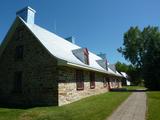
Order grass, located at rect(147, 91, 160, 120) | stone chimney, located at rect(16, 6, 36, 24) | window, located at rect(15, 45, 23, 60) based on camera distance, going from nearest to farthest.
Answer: grass, located at rect(147, 91, 160, 120)
window, located at rect(15, 45, 23, 60)
stone chimney, located at rect(16, 6, 36, 24)

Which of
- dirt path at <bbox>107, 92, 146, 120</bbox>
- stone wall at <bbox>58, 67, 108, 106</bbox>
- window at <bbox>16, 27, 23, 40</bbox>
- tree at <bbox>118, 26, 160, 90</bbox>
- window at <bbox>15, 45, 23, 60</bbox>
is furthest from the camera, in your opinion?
tree at <bbox>118, 26, 160, 90</bbox>

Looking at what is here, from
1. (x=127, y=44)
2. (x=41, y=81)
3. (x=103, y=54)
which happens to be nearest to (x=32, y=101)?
(x=41, y=81)

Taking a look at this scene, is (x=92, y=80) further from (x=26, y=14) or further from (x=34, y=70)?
(x=26, y=14)

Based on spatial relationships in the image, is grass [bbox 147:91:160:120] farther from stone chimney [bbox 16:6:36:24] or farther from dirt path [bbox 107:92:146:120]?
stone chimney [bbox 16:6:36:24]

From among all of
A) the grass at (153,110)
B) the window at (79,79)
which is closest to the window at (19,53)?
the window at (79,79)

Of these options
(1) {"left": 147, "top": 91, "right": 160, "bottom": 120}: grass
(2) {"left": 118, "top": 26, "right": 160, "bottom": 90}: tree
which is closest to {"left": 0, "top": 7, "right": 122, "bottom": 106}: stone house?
(1) {"left": 147, "top": 91, "right": 160, "bottom": 120}: grass

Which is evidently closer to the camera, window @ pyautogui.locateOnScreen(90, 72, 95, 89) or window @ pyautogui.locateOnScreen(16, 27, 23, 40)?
window @ pyautogui.locateOnScreen(16, 27, 23, 40)

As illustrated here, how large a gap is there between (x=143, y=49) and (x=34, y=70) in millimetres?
33935

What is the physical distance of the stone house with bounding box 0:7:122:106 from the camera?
1280 cm

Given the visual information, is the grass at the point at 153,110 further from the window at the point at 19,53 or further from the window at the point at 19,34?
the window at the point at 19,34

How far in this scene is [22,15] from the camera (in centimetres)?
1559

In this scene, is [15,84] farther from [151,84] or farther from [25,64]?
[151,84]

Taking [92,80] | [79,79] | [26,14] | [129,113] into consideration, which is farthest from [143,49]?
[129,113]

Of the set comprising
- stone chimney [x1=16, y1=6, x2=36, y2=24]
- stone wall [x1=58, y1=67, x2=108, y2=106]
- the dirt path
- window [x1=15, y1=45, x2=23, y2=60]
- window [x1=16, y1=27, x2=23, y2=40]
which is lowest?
the dirt path
